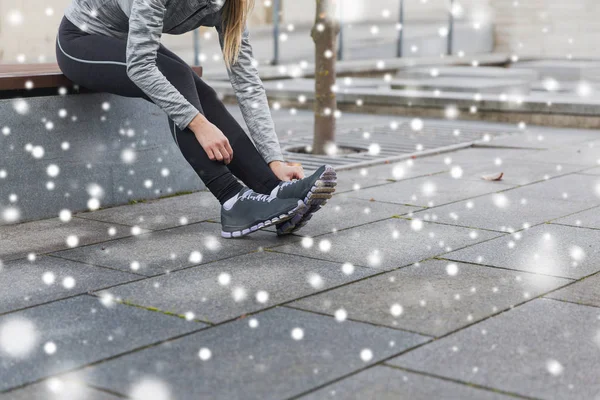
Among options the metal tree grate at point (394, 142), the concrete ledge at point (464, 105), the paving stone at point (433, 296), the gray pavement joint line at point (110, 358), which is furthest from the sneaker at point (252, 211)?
the concrete ledge at point (464, 105)

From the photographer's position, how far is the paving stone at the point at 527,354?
2.54m

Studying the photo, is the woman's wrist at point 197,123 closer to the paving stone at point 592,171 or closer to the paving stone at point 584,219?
the paving stone at point 584,219

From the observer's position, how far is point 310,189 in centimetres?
398

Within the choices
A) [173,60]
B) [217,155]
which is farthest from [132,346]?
[173,60]

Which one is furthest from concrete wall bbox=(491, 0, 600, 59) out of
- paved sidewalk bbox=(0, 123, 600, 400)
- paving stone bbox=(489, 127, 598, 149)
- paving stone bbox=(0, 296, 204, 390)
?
paving stone bbox=(0, 296, 204, 390)

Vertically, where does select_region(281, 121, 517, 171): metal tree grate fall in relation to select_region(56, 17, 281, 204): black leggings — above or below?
below

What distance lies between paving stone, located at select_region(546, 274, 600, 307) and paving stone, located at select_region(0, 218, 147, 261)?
2.05 metres

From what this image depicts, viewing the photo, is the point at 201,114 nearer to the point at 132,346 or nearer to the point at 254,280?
the point at 254,280

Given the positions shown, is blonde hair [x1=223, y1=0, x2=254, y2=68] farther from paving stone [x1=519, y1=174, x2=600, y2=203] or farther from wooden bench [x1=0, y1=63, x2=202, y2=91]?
paving stone [x1=519, y1=174, x2=600, y2=203]

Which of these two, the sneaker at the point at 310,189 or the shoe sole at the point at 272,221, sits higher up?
the sneaker at the point at 310,189

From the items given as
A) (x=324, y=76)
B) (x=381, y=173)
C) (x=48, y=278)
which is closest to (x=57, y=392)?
(x=48, y=278)

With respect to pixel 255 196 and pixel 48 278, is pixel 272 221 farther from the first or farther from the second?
pixel 48 278

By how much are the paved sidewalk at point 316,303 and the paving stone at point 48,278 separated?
1cm

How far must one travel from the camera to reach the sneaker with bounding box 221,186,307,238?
4.07m
